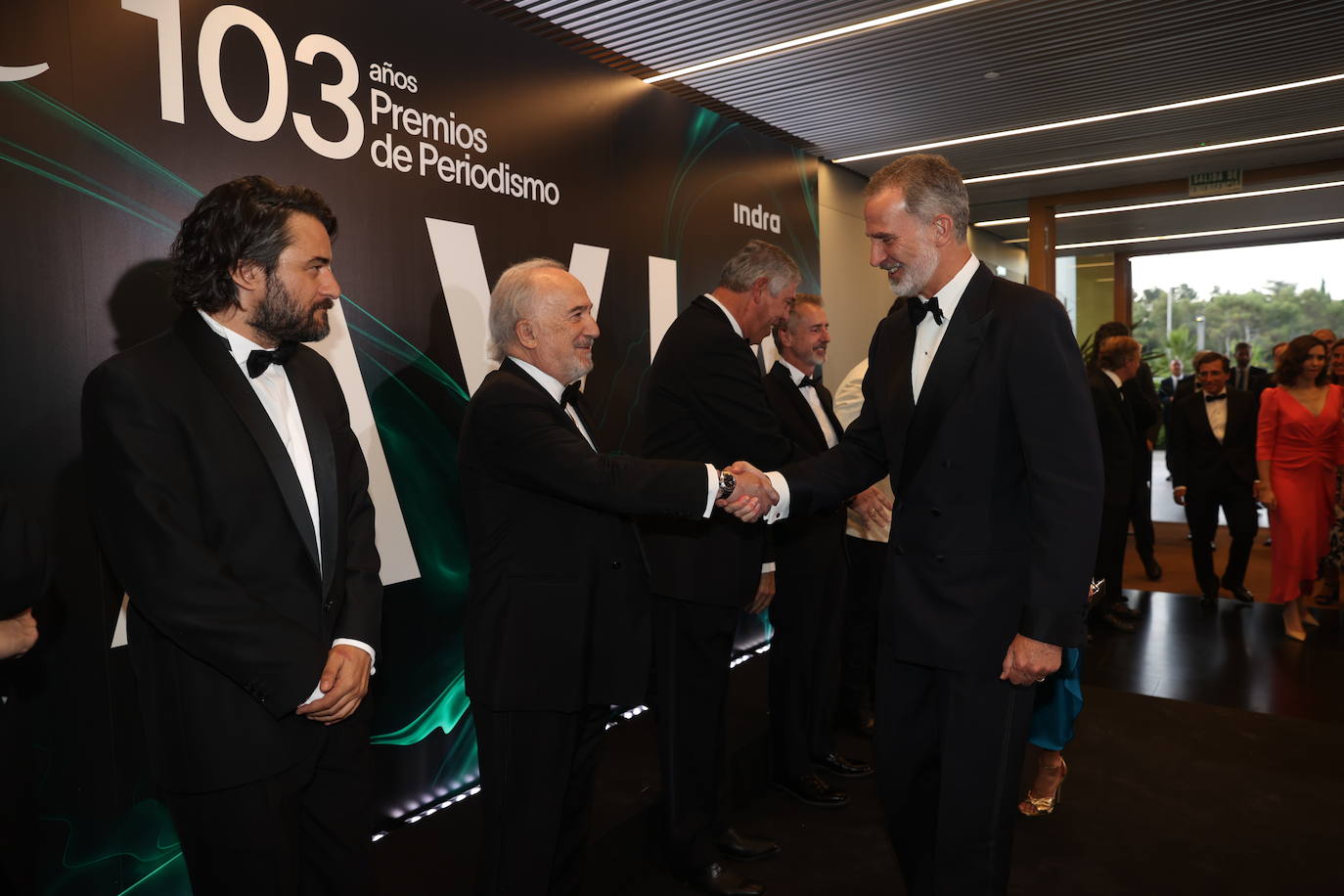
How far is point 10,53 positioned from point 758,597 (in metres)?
2.59

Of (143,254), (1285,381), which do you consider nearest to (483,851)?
(143,254)

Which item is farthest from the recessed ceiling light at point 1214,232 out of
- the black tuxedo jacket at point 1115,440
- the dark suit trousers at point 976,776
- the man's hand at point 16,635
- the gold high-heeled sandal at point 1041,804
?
the man's hand at point 16,635

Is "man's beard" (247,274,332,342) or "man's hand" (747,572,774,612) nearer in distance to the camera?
"man's beard" (247,274,332,342)

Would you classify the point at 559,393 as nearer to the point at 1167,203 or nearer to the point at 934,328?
the point at 934,328

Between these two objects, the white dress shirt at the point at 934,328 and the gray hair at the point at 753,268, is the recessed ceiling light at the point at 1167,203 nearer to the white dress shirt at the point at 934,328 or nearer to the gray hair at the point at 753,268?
the gray hair at the point at 753,268

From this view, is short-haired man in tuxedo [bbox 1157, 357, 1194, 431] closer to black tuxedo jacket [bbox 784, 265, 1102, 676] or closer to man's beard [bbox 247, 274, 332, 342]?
black tuxedo jacket [bbox 784, 265, 1102, 676]

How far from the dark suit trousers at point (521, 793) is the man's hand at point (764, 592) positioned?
1.06 m

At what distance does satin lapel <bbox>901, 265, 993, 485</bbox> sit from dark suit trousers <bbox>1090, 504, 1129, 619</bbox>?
4.09 meters

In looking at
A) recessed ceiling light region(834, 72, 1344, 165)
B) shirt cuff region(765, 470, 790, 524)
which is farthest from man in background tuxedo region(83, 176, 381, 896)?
recessed ceiling light region(834, 72, 1344, 165)

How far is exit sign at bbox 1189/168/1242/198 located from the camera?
8914 millimetres

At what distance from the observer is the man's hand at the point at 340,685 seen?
179cm

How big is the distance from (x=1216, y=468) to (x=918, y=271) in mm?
5366

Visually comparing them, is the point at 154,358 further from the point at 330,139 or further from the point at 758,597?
the point at 758,597

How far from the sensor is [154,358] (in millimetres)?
1708
